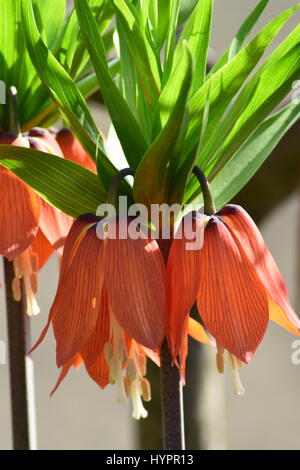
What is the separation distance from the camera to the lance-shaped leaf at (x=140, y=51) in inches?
25.9

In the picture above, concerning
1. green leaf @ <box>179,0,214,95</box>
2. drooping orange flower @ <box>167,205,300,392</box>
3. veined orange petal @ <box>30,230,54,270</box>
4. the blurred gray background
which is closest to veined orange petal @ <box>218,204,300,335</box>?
drooping orange flower @ <box>167,205,300,392</box>

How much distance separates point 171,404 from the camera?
67 centimetres

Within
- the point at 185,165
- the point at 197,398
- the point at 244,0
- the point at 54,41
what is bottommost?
the point at 197,398

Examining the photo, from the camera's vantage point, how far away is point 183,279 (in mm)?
657

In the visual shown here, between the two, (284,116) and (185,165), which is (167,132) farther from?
(284,116)

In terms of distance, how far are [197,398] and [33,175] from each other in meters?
0.40

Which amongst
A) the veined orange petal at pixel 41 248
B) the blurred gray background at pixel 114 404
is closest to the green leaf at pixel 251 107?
the veined orange petal at pixel 41 248

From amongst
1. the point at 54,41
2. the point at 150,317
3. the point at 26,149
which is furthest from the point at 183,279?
A: the point at 54,41

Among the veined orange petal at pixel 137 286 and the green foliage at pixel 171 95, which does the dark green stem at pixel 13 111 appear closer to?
the green foliage at pixel 171 95

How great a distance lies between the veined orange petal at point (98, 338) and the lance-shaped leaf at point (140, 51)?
16 centimetres

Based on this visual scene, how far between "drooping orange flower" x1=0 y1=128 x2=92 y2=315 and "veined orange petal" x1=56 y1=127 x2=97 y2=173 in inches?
1.4

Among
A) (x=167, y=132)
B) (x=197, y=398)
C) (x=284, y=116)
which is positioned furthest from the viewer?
(x=197, y=398)

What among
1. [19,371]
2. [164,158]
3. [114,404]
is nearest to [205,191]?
[164,158]

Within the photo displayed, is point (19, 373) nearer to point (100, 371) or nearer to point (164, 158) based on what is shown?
point (100, 371)
